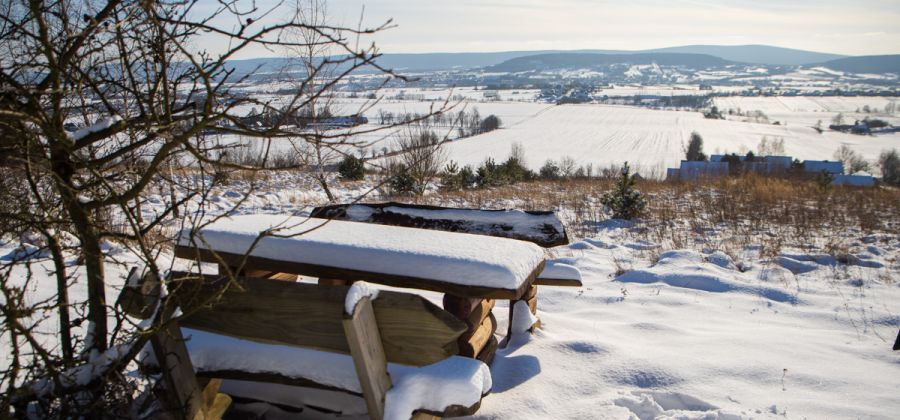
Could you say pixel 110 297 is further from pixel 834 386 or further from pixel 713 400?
pixel 834 386

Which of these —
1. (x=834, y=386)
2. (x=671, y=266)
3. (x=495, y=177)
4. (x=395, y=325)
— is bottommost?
(x=495, y=177)

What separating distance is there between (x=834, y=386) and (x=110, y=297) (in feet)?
16.7

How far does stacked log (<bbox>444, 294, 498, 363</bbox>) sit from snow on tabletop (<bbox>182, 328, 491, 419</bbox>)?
1.74ft

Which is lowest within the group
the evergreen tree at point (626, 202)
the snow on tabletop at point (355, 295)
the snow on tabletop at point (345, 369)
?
the evergreen tree at point (626, 202)

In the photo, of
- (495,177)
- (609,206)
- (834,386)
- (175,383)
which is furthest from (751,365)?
(495,177)

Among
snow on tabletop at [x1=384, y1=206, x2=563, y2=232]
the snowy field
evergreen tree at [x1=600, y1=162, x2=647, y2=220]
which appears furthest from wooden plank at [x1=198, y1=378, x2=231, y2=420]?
evergreen tree at [x1=600, y1=162, x2=647, y2=220]

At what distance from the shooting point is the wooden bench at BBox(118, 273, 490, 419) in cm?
171

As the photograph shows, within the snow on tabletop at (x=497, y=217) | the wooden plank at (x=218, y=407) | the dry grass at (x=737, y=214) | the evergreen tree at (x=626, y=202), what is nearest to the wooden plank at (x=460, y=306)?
the snow on tabletop at (x=497, y=217)

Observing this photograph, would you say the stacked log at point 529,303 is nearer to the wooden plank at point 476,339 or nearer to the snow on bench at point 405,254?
the wooden plank at point 476,339

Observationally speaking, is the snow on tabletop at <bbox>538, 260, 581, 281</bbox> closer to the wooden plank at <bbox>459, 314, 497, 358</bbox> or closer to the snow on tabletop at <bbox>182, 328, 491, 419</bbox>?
the wooden plank at <bbox>459, 314, 497, 358</bbox>

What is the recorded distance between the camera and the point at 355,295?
159 cm

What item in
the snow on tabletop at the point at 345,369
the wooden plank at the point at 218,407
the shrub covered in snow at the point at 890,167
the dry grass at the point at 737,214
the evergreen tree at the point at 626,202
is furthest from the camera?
the shrub covered in snow at the point at 890,167

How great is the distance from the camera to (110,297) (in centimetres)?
407

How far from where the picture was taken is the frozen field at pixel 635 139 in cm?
5525
